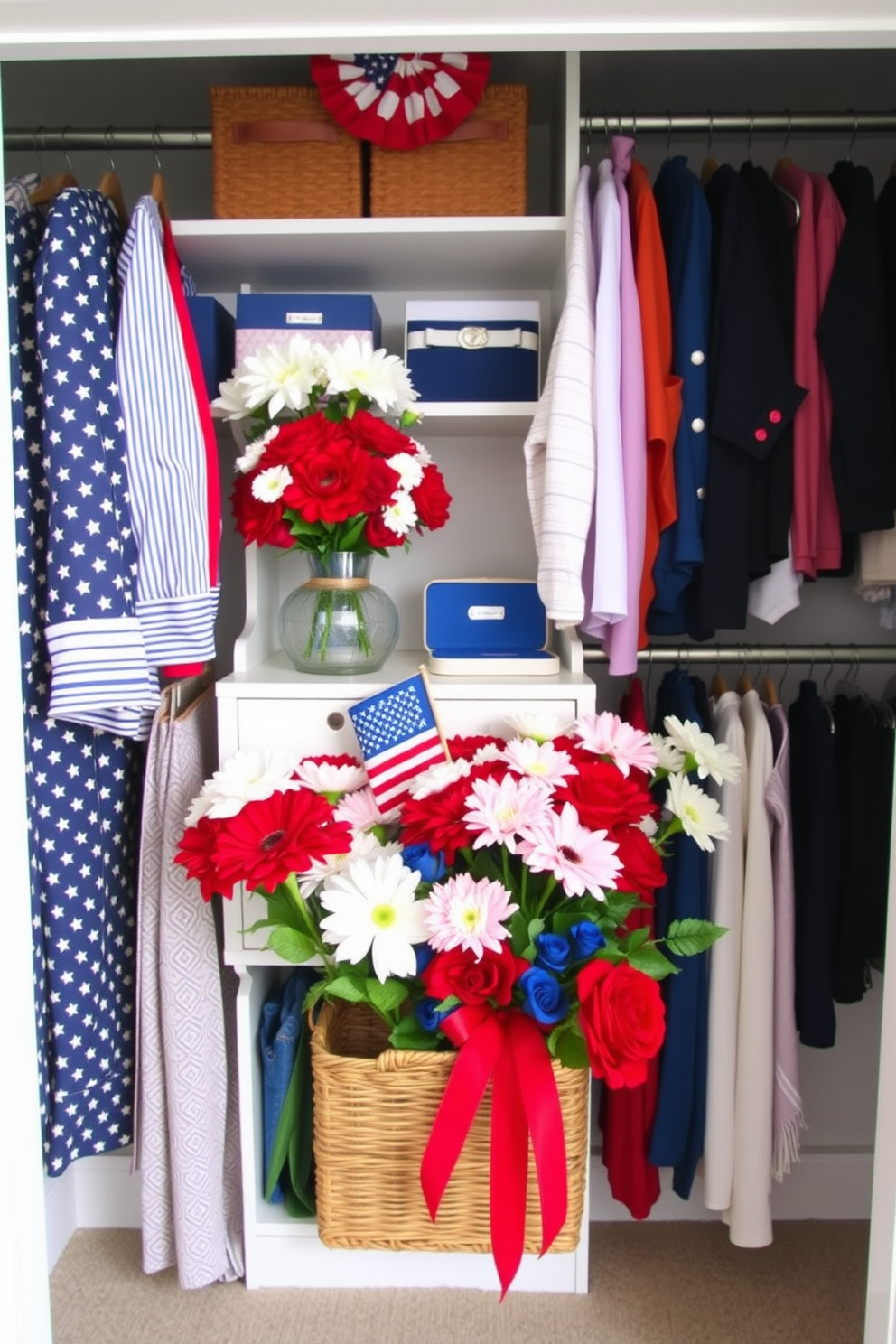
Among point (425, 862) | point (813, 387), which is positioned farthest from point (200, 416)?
point (813, 387)

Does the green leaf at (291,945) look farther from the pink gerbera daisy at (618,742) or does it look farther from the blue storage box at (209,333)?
the blue storage box at (209,333)

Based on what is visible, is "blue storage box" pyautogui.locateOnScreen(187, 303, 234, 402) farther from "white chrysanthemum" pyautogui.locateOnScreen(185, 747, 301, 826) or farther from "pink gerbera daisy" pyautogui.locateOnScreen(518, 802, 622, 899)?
"pink gerbera daisy" pyautogui.locateOnScreen(518, 802, 622, 899)

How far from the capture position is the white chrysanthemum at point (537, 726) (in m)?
1.54

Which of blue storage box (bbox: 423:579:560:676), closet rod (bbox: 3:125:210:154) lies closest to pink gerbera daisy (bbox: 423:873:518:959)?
blue storage box (bbox: 423:579:560:676)

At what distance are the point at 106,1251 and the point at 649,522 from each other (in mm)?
1675

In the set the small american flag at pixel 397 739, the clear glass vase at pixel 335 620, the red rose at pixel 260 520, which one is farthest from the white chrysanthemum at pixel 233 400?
the small american flag at pixel 397 739

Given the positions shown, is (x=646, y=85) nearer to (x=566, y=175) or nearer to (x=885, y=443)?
(x=566, y=175)

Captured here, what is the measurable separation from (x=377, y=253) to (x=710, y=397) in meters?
0.65

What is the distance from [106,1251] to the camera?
6.41 feet

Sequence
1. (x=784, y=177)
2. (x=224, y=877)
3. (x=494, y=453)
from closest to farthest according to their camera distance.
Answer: (x=224, y=877) < (x=784, y=177) < (x=494, y=453)

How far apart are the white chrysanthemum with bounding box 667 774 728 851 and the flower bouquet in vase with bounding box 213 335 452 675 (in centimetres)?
56

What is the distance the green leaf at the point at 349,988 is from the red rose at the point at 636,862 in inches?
14.8

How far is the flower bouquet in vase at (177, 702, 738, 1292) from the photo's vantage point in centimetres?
A: 132

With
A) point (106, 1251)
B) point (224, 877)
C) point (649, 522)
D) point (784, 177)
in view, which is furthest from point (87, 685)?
point (784, 177)
